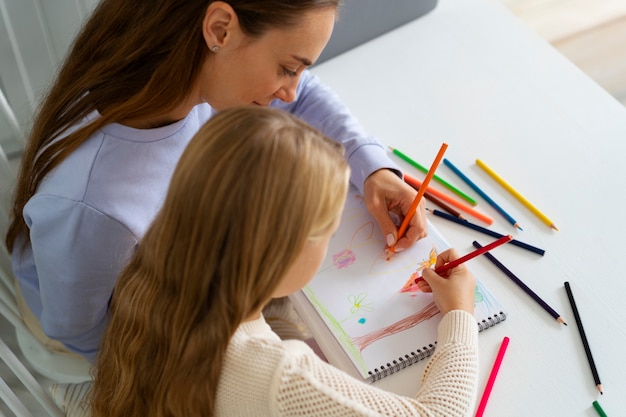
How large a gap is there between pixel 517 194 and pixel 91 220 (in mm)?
596

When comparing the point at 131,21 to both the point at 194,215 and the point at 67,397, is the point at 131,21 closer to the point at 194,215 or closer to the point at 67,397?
the point at 194,215

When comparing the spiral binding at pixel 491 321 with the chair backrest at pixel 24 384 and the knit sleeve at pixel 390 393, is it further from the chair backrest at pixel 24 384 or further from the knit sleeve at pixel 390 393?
the chair backrest at pixel 24 384

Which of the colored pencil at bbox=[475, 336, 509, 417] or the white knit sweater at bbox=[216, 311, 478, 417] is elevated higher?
the white knit sweater at bbox=[216, 311, 478, 417]

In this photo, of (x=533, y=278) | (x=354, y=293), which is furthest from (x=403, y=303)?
(x=533, y=278)

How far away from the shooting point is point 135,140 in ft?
2.85

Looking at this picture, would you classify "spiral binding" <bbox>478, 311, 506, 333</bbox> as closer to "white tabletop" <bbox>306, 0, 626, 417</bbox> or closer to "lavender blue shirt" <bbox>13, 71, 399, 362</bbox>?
"white tabletop" <bbox>306, 0, 626, 417</bbox>

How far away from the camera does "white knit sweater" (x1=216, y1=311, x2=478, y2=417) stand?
2.23ft

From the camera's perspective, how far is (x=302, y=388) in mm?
680

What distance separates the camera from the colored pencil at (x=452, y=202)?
0.99 meters

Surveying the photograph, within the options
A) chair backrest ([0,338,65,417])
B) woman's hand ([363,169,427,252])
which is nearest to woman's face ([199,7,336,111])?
woman's hand ([363,169,427,252])

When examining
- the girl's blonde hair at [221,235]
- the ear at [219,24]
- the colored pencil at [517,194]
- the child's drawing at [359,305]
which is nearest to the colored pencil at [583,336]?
the colored pencil at [517,194]

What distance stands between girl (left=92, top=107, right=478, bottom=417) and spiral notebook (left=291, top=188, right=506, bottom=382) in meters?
0.06

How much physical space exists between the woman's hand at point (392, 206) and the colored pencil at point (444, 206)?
0.12ft

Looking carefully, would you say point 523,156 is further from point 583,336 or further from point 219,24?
point 219,24
